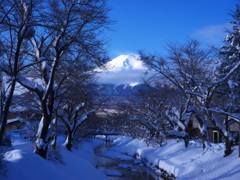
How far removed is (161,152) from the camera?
32.1 meters

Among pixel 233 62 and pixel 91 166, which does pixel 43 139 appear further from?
pixel 233 62

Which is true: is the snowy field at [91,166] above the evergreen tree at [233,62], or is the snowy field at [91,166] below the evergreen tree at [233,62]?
below

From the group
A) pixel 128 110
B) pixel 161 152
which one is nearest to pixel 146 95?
pixel 128 110

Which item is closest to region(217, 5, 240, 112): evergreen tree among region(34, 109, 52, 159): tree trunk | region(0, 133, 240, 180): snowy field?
region(0, 133, 240, 180): snowy field

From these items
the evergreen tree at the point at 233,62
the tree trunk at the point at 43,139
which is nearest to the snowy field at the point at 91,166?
the tree trunk at the point at 43,139

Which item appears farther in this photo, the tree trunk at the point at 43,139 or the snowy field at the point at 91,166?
the tree trunk at the point at 43,139

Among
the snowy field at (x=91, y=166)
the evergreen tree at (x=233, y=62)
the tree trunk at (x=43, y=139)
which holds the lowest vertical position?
the snowy field at (x=91, y=166)

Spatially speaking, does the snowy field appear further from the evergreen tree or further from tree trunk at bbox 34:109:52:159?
the evergreen tree

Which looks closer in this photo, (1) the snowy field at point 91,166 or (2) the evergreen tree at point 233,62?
(1) the snowy field at point 91,166

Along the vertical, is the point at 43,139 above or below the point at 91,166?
above

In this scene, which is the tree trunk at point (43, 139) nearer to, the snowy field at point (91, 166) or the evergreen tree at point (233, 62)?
the snowy field at point (91, 166)

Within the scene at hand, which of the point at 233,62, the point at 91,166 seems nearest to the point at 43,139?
the point at 91,166

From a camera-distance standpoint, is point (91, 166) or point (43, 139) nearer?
point (43, 139)

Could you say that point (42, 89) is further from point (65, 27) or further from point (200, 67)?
point (200, 67)
